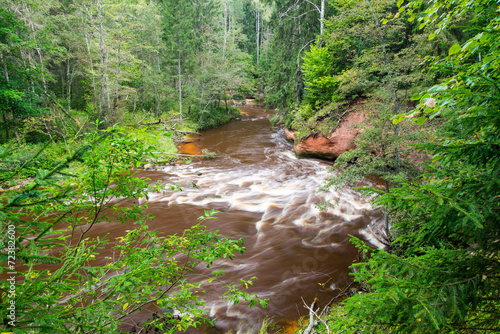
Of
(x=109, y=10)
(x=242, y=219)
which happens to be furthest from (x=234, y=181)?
(x=109, y=10)

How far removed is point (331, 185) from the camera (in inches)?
248

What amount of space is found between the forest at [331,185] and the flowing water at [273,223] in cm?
35

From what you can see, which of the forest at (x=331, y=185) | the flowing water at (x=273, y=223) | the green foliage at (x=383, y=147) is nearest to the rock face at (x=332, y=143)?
the forest at (x=331, y=185)

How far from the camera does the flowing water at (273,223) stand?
14.5ft

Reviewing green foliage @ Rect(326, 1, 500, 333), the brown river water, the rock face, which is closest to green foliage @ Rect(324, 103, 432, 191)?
the brown river water

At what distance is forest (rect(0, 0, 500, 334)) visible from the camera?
1358 millimetres

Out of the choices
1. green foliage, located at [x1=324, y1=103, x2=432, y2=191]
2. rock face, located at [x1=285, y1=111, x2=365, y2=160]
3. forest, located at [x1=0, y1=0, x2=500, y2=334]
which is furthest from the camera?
rock face, located at [x1=285, y1=111, x2=365, y2=160]

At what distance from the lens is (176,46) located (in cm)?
2111

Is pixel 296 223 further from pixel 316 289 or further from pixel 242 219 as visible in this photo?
pixel 316 289

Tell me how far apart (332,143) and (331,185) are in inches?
219

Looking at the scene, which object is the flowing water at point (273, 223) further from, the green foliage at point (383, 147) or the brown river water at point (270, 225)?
the green foliage at point (383, 147)

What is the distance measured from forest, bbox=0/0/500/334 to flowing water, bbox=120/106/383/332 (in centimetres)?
35

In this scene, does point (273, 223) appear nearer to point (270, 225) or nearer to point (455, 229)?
point (270, 225)

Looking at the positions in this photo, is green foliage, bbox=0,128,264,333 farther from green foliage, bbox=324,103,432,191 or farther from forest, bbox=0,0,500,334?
green foliage, bbox=324,103,432,191
